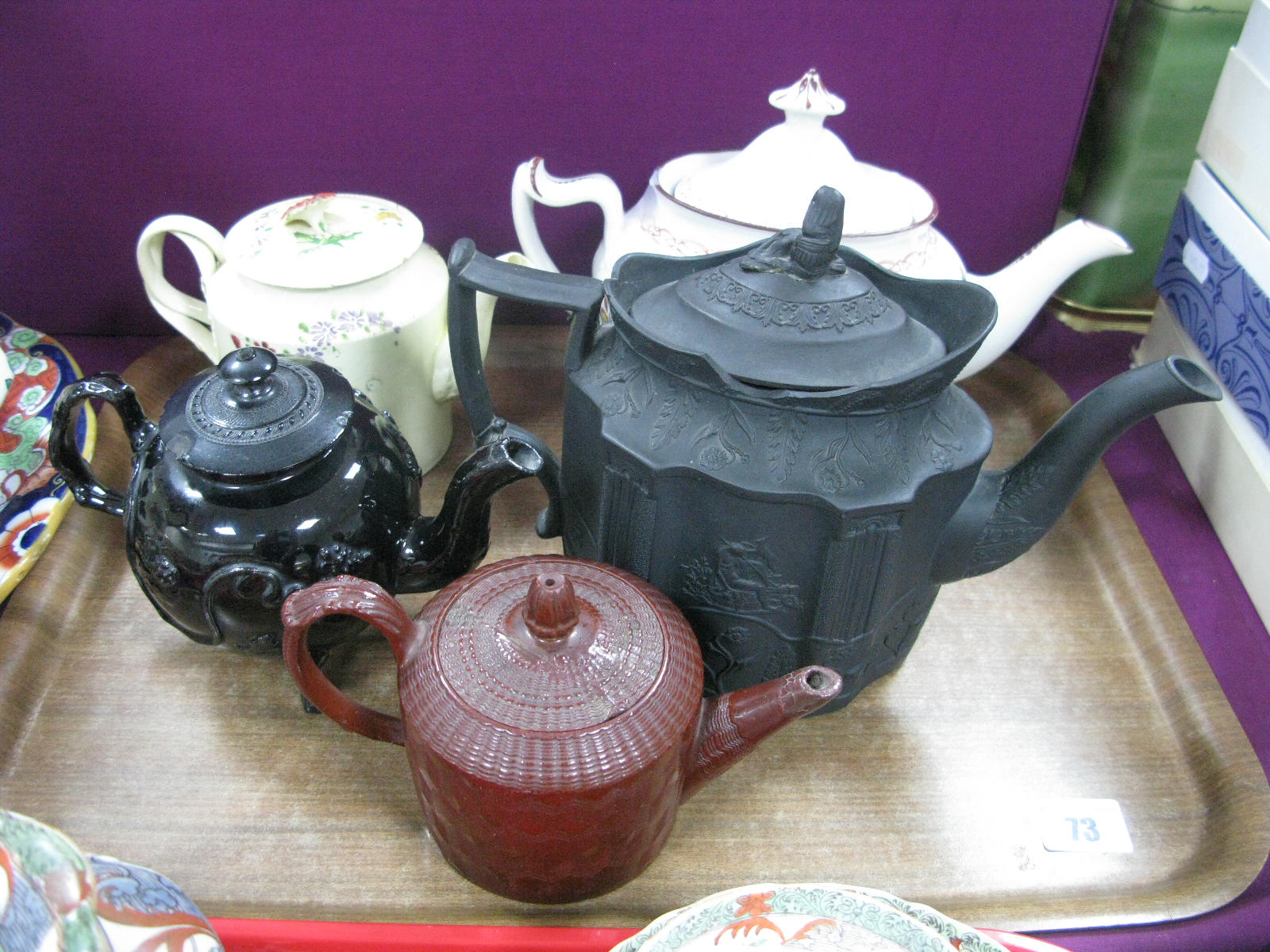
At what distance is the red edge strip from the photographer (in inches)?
28.5

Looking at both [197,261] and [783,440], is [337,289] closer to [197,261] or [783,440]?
[197,261]

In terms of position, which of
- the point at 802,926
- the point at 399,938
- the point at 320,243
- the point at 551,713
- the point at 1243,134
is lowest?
the point at 399,938

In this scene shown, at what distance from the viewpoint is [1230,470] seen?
115cm

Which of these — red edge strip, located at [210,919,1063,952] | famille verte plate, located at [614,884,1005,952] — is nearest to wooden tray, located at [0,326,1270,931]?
red edge strip, located at [210,919,1063,952]

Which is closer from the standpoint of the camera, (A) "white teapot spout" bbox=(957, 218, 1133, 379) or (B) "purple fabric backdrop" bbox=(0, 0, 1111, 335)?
(A) "white teapot spout" bbox=(957, 218, 1133, 379)

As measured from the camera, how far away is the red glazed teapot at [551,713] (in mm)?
636

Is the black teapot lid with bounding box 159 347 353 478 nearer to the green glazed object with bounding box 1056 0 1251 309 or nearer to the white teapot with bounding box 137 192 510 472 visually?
the white teapot with bounding box 137 192 510 472

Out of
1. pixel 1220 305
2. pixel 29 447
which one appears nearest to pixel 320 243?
pixel 29 447

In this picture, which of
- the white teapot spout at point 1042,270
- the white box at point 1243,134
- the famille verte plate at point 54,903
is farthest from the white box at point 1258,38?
the famille verte plate at point 54,903

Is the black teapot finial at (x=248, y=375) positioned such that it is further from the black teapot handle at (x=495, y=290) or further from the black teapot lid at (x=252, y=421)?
the black teapot handle at (x=495, y=290)

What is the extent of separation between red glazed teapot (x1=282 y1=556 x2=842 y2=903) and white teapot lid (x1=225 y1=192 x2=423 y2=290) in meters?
0.41

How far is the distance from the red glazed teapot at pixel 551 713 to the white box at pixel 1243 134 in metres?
0.91

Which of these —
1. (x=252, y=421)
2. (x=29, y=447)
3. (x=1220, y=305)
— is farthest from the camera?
(x=1220, y=305)

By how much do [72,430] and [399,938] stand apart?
21.3 inches
